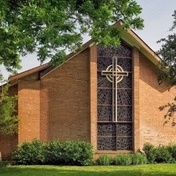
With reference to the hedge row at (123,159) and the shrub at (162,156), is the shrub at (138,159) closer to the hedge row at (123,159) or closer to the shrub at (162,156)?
the hedge row at (123,159)

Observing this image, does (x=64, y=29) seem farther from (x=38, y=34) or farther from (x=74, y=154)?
(x=74, y=154)

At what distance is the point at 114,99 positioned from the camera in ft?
85.6

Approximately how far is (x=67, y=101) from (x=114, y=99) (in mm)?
2535

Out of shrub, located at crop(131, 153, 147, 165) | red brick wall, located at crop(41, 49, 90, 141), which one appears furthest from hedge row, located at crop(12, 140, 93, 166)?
shrub, located at crop(131, 153, 147, 165)

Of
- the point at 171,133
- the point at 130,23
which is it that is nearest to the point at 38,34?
the point at 130,23

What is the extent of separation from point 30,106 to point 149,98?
6.58 metres

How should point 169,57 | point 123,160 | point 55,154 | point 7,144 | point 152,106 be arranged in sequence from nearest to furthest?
point 169,57
point 55,154
point 123,160
point 7,144
point 152,106

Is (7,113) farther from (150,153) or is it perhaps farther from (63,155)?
(150,153)

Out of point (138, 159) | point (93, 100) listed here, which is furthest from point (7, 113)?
point (138, 159)

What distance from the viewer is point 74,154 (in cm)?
2397

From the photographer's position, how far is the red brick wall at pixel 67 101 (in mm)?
25500

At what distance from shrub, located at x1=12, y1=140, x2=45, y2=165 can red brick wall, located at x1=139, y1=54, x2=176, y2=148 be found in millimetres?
5813

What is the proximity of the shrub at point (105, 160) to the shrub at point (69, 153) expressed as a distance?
62 cm

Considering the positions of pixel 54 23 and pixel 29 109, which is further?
pixel 29 109
